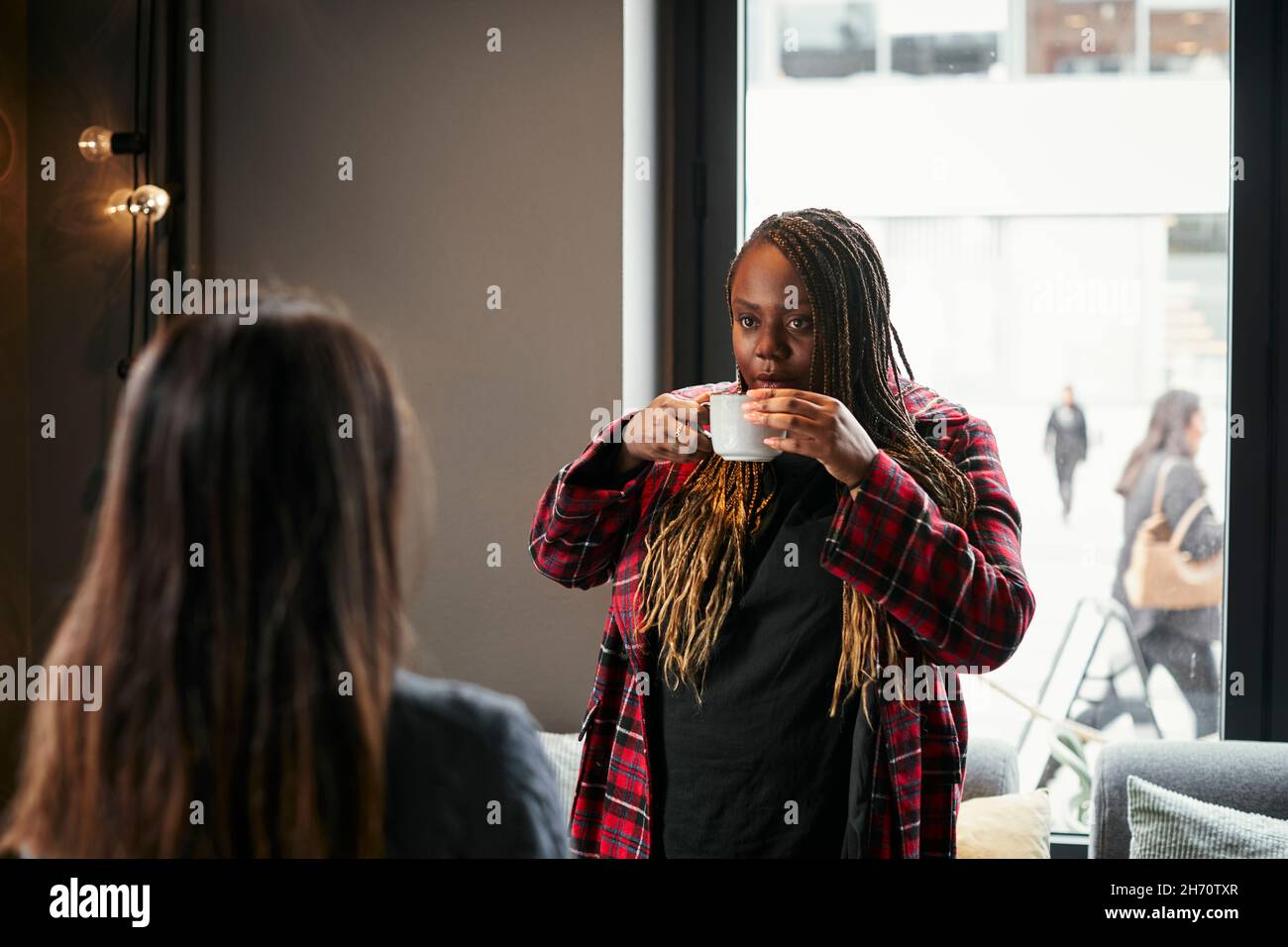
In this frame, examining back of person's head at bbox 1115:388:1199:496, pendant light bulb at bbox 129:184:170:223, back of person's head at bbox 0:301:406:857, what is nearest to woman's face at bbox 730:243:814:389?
back of person's head at bbox 0:301:406:857

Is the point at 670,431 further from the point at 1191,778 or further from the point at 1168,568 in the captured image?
the point at 1168,568

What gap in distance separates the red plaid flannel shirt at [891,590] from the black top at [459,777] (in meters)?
0.43

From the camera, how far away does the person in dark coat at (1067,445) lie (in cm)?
184

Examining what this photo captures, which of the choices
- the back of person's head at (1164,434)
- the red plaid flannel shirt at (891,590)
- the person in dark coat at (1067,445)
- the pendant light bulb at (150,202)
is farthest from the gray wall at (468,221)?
the back of person's head at (1164,434)

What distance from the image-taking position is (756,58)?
189 centimetres

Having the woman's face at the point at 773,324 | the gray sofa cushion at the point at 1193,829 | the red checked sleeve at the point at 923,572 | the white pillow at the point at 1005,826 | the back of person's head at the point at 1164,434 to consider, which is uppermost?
the woman's face at the point at 773,324

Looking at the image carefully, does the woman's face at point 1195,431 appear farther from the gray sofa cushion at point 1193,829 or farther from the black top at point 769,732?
the black top at point 769,732

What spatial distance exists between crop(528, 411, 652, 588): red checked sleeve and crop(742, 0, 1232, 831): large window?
0.96 meters

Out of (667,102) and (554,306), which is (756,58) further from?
(554,306)

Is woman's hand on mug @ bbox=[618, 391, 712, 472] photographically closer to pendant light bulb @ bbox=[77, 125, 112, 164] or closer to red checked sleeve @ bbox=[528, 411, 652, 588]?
red checked sleeve @ bbox=[528, 411, 652, 588]

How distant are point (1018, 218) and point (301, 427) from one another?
62.9 inches

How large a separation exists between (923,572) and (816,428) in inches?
6.0

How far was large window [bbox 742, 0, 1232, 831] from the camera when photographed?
1815 millimetres

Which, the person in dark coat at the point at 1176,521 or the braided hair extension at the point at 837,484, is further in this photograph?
the person in dark coat at the point at 1176,521
